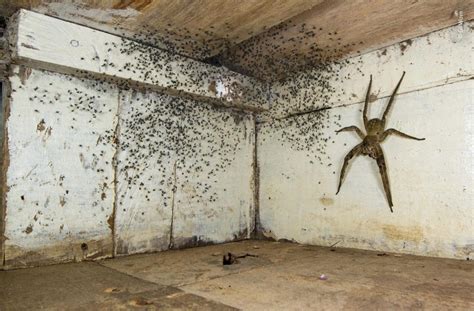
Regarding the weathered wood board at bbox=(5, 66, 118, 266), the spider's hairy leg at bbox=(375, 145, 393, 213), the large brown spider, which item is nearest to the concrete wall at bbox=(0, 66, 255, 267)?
the weathered wood board at bbox=(5, 66, 118, 266)

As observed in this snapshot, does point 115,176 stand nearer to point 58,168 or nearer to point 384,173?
point 58,168

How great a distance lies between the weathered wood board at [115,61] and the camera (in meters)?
2.50

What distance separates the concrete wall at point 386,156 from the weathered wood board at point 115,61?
2.79ft

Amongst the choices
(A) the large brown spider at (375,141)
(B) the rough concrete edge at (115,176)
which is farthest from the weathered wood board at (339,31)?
(B) the rough concrete edge at (115,176)

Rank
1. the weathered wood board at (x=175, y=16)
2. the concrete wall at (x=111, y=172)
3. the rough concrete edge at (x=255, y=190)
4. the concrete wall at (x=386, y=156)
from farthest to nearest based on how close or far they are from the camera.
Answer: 1. the rough concrete edge at (x=255, y=190)
2. the concrete wall at (x=386, y=156)
3. the concrete wall at (x=111, y=172)
4. the weathered wood board at (x=175, y=16)

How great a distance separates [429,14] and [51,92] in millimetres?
3163

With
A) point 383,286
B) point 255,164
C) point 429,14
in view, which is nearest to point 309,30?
point 429,14

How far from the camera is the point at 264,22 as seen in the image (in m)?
2.71

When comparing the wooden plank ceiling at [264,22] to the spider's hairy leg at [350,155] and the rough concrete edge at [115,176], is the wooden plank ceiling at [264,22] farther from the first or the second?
the spider's hairy leg at [350,155]

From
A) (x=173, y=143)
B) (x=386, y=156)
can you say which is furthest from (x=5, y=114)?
(x=386, y=156)

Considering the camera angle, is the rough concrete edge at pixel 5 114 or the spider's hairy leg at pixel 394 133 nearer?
the rough concrete edge at pixel 5 114

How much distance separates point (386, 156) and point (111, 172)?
8.56 ft

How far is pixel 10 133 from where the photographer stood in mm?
2498

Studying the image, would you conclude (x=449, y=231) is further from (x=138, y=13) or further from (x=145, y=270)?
(x=138, y=13)
